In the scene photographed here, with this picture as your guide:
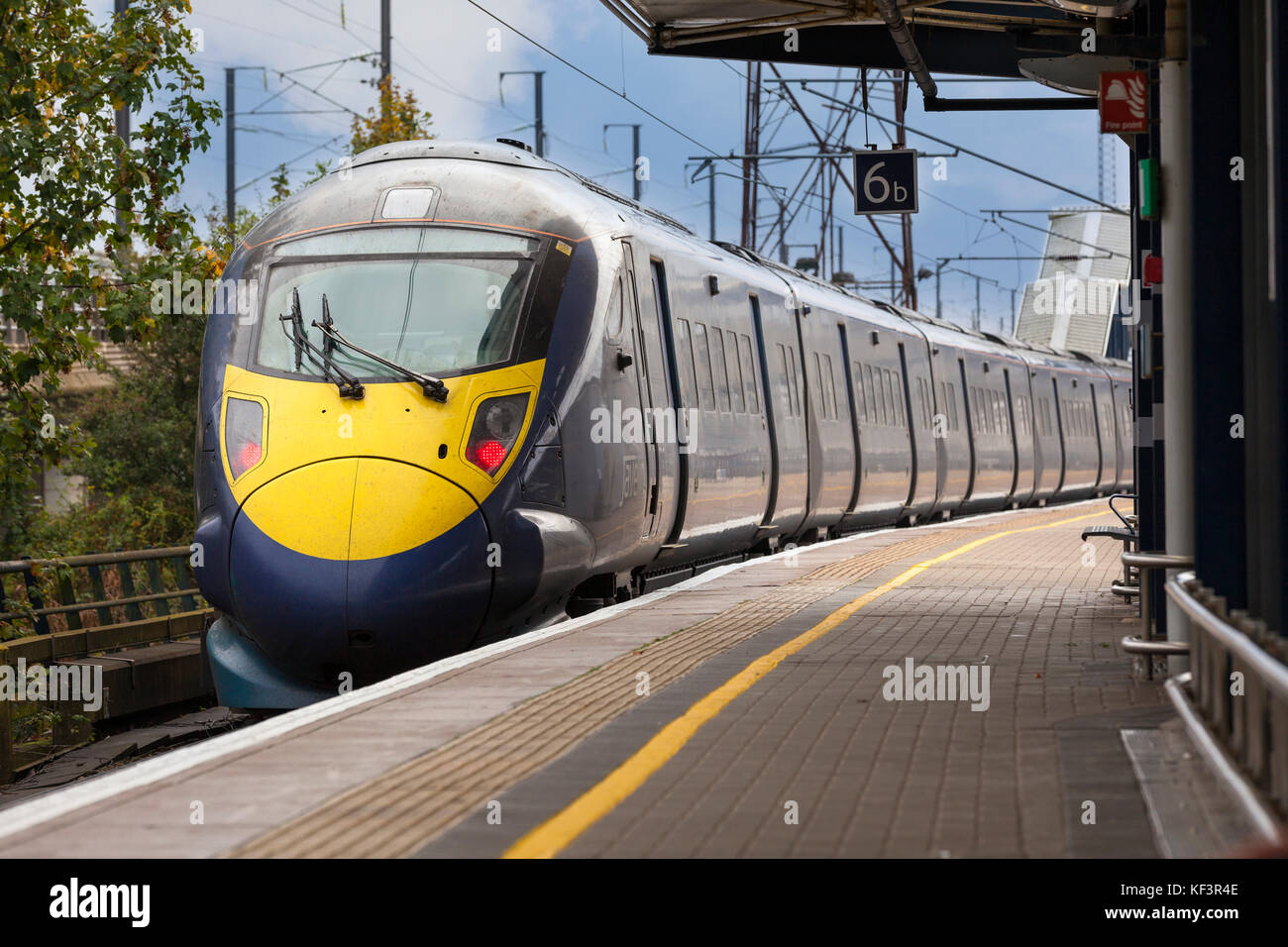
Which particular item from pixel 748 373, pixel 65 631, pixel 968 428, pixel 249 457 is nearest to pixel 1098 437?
pixel 968 428

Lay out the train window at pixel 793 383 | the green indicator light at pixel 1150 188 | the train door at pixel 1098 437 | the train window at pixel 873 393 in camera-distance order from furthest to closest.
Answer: the train door at pixel 1098 437 < the train window at pixel 873 393 < the train window at pixel 793 383 < the green indicator light at pixel 1150 188

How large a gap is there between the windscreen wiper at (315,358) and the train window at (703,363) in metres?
4.43

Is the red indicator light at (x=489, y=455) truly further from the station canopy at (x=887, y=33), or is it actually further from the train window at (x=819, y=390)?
the train window at (x=819, y=390)

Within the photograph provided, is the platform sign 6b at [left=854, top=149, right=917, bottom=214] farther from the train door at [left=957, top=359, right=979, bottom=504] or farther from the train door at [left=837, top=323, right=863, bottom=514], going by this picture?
the train door at [left=957, top=359, right=979, bottom=504]

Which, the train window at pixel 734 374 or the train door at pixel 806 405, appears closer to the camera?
the train window at pixel 734 374

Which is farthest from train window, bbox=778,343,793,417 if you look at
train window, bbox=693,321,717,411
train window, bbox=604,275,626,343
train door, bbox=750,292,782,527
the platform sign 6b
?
train window, bbox=604,275,626,343

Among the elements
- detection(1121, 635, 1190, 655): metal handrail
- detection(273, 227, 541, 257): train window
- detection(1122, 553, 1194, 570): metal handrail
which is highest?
detection(273, 227, 541, 257): train window

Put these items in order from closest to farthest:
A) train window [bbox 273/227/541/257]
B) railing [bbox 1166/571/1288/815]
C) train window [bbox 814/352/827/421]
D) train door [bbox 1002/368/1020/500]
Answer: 1. railing [bbox 1166/571/1288/815]
2. train window [bbox 273/227/541/257]
3. train window [bbox 814/352/827/421]
4. train door [bbox 1002/368/1020/500]

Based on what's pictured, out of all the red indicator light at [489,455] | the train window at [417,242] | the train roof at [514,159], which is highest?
the train roof at [514,159]

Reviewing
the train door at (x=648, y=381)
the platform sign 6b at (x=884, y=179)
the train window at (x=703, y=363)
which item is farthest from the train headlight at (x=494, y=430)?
the platform sign 6b at (x=884, y=179)

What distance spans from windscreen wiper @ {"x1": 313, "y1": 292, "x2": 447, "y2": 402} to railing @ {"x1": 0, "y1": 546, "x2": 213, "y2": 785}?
423cm

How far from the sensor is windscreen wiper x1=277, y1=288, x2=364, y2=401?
10336 millimetres

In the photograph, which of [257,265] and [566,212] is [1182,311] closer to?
[566,212]

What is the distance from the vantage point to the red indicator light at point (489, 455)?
1030 cm
